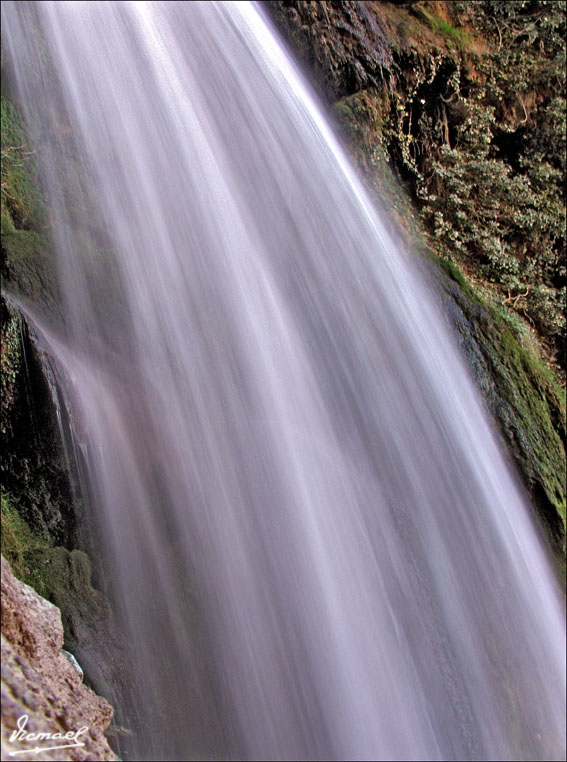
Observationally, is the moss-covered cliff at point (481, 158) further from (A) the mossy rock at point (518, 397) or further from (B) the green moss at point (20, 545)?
(B) the green moss at point (20, 545)

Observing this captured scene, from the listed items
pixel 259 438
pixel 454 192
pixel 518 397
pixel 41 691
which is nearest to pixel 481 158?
pixel 454 192

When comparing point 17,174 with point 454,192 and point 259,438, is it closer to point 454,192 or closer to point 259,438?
point 259,438

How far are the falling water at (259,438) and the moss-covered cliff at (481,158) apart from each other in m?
0.61

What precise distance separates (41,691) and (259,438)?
2.05 metres

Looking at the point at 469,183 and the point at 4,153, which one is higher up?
the point at 469,183

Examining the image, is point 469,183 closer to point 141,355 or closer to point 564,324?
point 564,324

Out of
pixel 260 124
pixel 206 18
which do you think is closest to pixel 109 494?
pixel 260 124

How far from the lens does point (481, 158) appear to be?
26.4 ft

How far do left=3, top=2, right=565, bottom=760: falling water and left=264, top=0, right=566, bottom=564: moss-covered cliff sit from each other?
1.99 ft

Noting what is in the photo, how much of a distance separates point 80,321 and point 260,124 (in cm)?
251

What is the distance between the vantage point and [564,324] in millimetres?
7828

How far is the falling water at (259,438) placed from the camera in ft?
12.9

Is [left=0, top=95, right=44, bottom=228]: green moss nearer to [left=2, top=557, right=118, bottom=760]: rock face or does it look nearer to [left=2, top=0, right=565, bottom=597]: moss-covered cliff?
[left=2, top=0, right=565, bottom=597]: moss-covered cliff

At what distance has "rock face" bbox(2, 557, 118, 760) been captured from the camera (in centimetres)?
250
